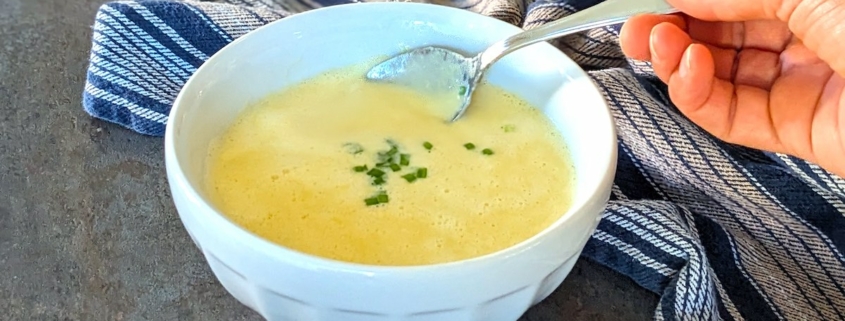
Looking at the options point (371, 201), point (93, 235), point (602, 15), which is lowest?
point (93, 235)

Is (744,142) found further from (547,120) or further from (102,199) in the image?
(102,199)

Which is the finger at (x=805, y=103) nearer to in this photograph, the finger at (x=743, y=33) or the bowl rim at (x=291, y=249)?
the finger at (x=743, y=33)

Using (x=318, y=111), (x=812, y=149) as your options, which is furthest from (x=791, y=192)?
(x=318, y=111)

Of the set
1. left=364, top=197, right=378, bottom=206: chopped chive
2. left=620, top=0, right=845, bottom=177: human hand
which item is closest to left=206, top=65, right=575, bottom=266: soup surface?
left=364, top=197, right=378, bottom=206: chopped chive

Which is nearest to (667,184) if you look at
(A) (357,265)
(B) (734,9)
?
(B) (734,9)

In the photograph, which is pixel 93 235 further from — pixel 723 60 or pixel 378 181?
pixel 723 60

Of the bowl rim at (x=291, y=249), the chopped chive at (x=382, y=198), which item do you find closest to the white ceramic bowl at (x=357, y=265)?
the bowl rim at (x=291, y=249)
